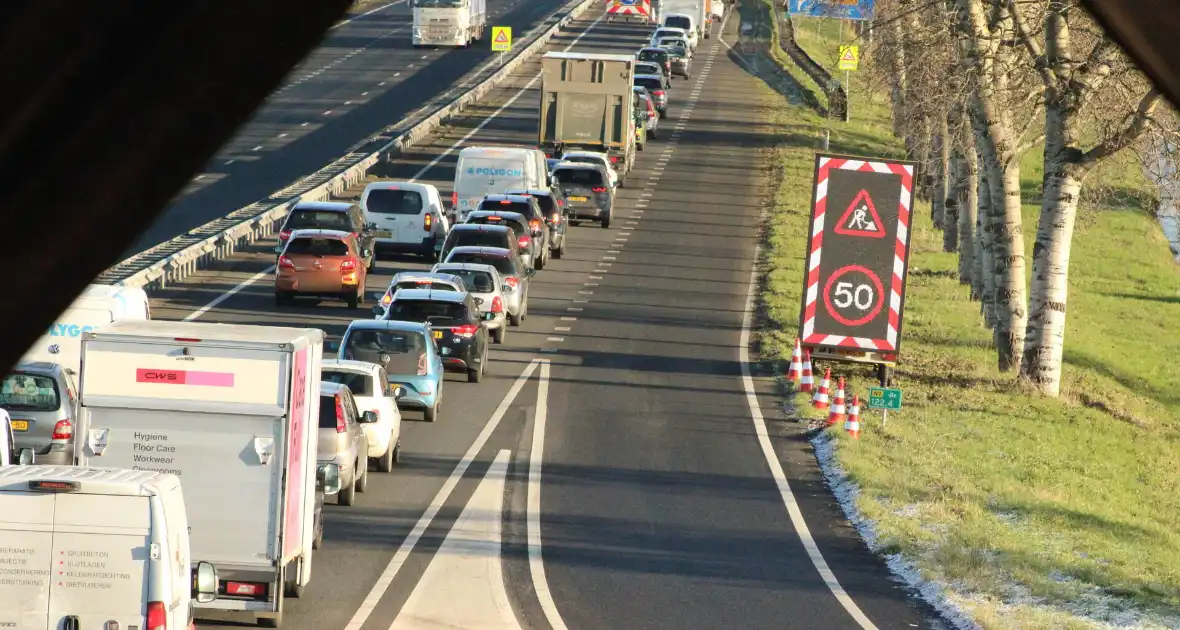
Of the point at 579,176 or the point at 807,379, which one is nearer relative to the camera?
the point at 807,379

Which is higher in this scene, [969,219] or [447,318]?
[969,219]

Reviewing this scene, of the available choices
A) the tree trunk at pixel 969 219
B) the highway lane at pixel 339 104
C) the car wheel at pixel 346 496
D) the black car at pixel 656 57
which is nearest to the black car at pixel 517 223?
the highway lane at pixel 339 104

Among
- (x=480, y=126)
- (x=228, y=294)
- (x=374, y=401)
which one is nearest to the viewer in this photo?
(x=374, y=401)

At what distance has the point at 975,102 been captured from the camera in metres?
33.1

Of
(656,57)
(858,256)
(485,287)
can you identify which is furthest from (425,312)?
(656,57)

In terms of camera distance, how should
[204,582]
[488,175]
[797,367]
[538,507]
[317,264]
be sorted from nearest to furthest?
[204,582] < [538,507] < [797,367] < [317,264] < [488,175]

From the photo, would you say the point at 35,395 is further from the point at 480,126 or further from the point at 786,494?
the point at 480,126

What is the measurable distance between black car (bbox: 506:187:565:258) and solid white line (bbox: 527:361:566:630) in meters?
12.5

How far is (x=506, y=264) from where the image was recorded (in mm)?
36625

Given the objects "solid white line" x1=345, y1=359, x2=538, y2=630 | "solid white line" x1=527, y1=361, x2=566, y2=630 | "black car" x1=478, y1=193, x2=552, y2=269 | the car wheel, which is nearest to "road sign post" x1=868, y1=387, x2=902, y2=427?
"solid white line" x1=527, y1=361, x2=566, y2=630

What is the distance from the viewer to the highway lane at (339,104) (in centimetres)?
5678

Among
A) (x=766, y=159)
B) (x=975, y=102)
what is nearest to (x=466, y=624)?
(x=975, y=102)

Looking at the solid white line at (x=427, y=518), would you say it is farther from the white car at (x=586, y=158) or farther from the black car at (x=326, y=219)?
the white car at (x=586, y=158)

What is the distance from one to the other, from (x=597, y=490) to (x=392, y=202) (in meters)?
21.0
